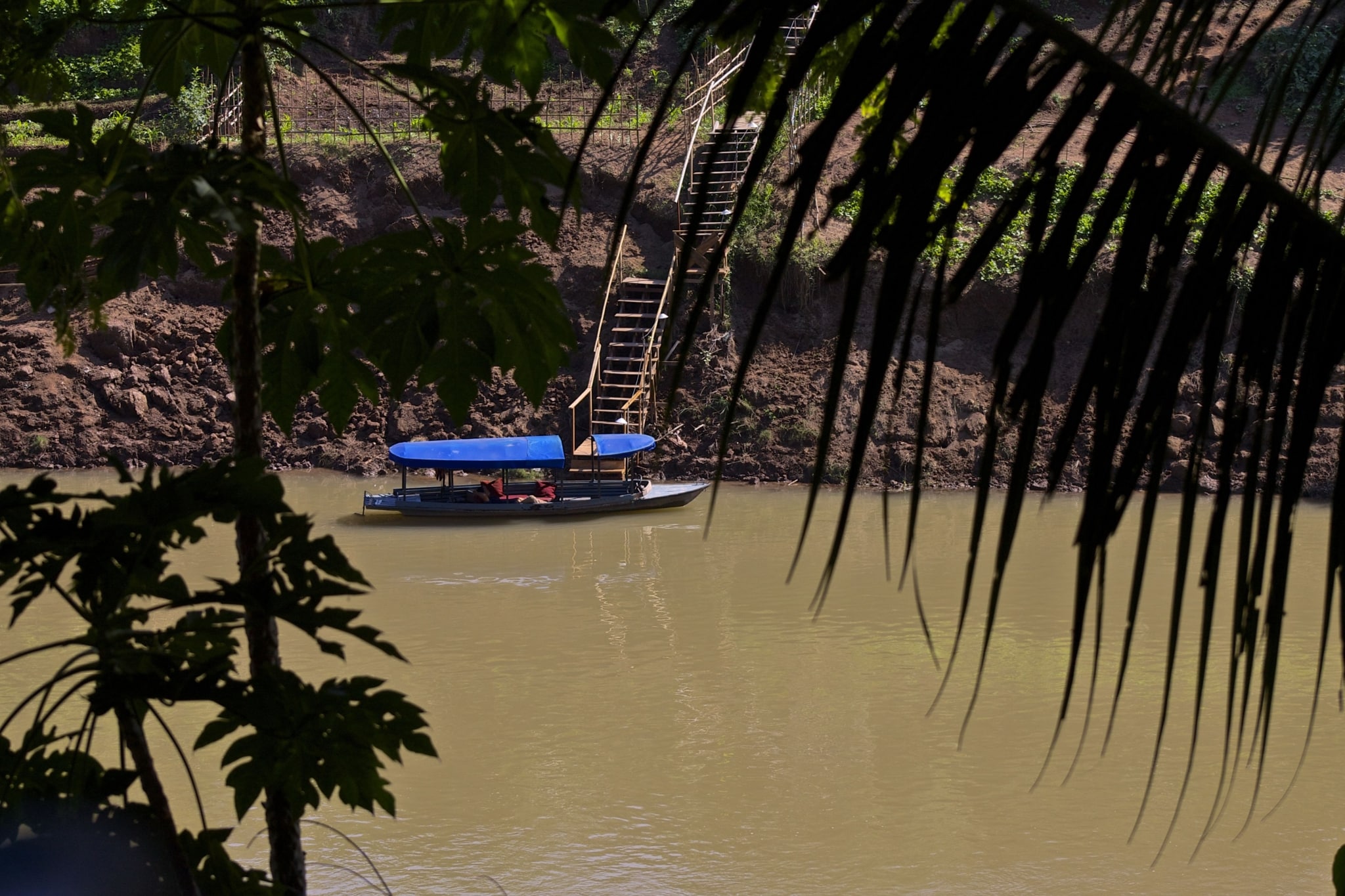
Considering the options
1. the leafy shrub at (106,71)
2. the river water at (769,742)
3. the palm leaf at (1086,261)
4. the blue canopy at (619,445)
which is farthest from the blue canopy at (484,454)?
the palm leaf at (1086,261)

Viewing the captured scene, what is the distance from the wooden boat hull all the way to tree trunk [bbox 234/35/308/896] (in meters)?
12.7

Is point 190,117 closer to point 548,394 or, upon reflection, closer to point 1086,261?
point 548,394

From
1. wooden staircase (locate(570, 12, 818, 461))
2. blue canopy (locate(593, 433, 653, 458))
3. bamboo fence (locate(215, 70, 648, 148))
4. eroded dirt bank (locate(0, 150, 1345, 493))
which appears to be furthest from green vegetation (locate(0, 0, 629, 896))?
bamboo fence (locate(215, 70, 648, 148))

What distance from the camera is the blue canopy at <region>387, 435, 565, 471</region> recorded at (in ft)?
47.1

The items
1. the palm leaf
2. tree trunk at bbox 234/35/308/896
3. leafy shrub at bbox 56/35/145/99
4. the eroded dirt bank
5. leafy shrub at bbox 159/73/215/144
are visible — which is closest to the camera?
the palm leaf

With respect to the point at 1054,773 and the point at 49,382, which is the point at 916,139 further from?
the point at 49,382

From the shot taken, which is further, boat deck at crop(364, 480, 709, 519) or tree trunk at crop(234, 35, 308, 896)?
boat deck at crop(364, 480, 709, 519)

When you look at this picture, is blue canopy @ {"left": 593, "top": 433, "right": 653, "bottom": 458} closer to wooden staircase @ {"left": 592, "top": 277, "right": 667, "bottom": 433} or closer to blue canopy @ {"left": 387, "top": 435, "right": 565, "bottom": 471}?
blue canopy @ {"left": 387, "top": 435, "right": 565, "bottom": 471}

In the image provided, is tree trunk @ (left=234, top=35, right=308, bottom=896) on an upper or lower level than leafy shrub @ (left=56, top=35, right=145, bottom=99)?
lower

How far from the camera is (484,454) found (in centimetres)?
1452

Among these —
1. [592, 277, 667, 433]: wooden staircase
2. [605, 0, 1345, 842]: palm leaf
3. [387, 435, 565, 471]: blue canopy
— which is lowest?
[387, 435, 565, 471]: blue canopy

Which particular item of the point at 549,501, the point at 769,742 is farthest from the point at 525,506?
the point at 769,742

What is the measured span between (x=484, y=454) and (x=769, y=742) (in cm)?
776

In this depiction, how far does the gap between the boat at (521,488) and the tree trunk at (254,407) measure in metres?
12.6
